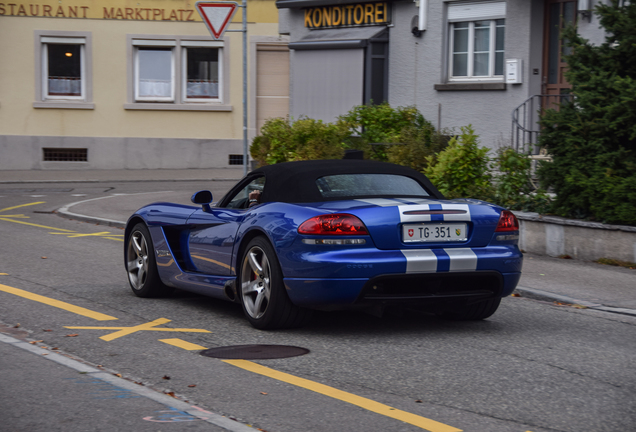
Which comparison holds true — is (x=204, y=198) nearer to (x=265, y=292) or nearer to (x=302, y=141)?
(x=265, y=292)

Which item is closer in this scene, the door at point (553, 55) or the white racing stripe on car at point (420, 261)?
the white racing stripe on car at point (420, 261)

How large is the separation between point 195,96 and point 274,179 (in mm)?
21929

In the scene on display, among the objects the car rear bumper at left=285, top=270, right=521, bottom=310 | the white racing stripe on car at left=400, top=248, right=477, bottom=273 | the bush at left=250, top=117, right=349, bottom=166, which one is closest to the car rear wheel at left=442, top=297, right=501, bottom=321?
the car rear bumper at left=285, top=270, right=521, bottom=310

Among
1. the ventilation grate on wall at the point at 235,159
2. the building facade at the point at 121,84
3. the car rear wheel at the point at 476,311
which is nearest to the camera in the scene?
the car rear wheel at the point at 476,311

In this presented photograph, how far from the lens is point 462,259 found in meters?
6.45

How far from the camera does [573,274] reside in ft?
32.0

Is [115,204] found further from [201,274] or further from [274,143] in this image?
[201,274]

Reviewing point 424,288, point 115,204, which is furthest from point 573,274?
point 115,204

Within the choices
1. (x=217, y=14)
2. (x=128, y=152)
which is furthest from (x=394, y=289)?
(x=128, y=152)

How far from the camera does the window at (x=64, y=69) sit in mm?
27750

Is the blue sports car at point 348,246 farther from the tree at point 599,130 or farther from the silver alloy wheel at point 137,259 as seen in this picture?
the tree at point 599,130

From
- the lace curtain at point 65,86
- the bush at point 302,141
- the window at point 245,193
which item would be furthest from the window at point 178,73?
the window at point 245,193

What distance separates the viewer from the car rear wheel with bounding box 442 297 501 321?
7176 mm

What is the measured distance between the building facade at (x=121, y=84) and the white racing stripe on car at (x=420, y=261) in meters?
22.1
